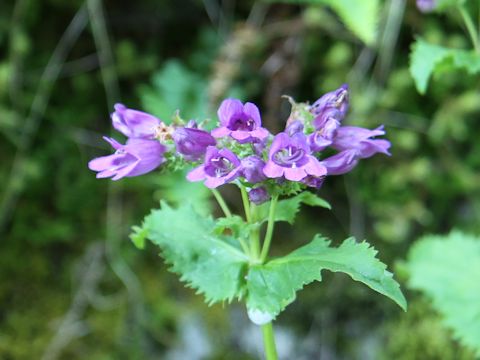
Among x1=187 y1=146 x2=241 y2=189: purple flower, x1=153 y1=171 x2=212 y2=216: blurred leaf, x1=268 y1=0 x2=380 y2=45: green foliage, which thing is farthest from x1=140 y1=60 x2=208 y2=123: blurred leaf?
x1=187 y1=146 x2=241 y2=189: purple flower

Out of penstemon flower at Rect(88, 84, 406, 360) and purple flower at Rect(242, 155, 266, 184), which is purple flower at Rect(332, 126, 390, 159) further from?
purple flower at Rect(242, 155, 266, 184)

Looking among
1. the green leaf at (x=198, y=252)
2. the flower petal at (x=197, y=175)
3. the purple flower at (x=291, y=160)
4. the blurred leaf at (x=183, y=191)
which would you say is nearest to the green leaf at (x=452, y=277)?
the blurred leaf at (x=183, y=191)

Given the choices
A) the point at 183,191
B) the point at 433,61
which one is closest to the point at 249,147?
the point at 433,61

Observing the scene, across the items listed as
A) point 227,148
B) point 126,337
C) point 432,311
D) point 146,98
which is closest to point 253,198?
point 227,148

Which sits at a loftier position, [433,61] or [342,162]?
[433,61]

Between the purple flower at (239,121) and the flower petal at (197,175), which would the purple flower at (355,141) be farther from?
the flower petal at (197,175)

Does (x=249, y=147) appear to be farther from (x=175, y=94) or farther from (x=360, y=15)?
(x=175, y=94)
